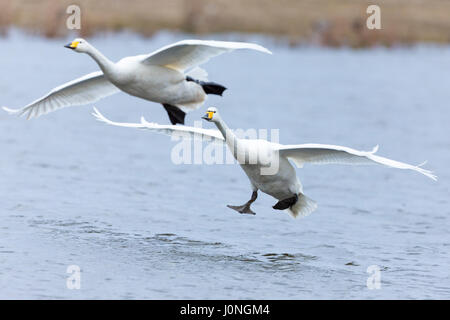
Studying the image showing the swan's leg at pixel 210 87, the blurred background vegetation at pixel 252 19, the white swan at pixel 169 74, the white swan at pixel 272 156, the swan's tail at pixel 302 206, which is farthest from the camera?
the blurred background vegetation at pixel 252 19

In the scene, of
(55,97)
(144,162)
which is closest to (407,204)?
(144,162)

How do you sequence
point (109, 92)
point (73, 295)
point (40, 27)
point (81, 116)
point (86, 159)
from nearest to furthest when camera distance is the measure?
point (73, 295)
point (109, 92)
point (86, 159)
point (81, 116)
point (40, 27)

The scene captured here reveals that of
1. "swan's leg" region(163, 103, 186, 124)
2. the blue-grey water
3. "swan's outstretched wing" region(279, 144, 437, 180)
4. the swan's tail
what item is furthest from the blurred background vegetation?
"swan's outstretched wing" region(279, 144, 437, 180)

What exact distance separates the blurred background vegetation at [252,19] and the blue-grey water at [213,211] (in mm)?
11882

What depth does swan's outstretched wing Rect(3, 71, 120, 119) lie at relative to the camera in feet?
47.2

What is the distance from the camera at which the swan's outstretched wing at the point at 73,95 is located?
1440 centimetres

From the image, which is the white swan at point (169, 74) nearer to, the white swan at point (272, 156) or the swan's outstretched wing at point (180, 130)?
the swan's outstretched wing at point (180, 130)

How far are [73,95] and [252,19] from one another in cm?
3963

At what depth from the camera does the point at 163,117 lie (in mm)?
31344

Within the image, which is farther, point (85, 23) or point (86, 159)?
point (85, 23)

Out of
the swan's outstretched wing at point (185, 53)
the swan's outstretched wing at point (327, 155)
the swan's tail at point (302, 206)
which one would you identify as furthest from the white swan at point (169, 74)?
the swan's tail at point (302, 206)

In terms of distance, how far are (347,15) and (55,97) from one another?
4138cm

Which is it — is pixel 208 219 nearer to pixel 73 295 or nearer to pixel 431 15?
pixel 73 295

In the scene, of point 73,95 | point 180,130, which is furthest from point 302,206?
point 73,95
